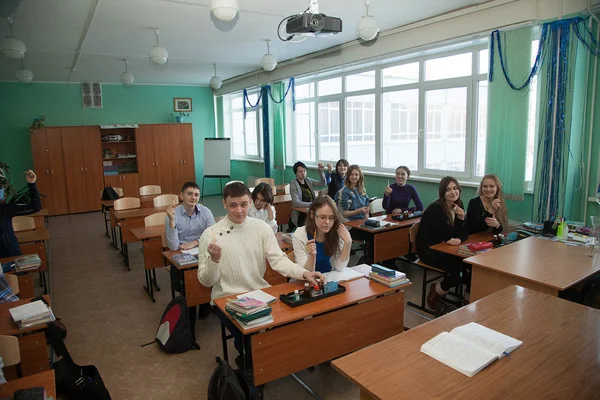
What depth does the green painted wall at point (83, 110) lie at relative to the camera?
9.85 metres

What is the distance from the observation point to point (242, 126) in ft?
38.9

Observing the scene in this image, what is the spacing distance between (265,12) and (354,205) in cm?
277

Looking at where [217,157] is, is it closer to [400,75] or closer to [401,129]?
[401,129]

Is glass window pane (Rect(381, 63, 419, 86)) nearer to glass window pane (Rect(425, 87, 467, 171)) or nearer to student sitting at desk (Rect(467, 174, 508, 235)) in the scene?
glass window pane (Rect(425, 87, 467, 171))

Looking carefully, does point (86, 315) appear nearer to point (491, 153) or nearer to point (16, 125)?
point (491, 153)

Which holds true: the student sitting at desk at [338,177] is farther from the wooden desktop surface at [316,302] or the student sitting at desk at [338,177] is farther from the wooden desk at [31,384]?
the wooden desk at [31,384]

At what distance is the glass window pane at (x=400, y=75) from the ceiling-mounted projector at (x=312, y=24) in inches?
130

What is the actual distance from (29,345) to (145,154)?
28.9 ft

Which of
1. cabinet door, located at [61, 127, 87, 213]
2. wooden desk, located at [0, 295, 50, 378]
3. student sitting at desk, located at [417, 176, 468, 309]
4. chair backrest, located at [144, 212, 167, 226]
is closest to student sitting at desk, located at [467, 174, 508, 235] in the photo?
student sitting at desk, located at [417, 176, 468, 309]

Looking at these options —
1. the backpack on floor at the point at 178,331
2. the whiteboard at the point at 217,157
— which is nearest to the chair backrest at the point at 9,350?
the backpack on floor at the point at 178,331

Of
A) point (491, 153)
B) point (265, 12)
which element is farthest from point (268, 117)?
point (491, 153)

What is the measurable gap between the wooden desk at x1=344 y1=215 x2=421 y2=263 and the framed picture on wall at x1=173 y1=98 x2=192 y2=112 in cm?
860

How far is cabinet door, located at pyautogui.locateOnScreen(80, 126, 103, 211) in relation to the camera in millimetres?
10062

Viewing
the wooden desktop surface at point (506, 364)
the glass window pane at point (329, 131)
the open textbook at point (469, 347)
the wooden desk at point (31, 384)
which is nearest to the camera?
the wooden desktop surface at point (506, 364)
